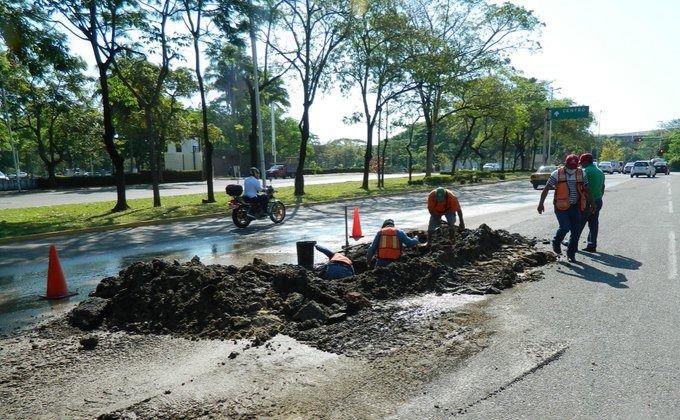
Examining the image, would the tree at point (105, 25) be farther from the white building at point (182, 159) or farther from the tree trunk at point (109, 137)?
the white building at point (182, 159)

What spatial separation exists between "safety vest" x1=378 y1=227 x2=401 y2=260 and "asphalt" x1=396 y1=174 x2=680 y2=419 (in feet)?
5.31

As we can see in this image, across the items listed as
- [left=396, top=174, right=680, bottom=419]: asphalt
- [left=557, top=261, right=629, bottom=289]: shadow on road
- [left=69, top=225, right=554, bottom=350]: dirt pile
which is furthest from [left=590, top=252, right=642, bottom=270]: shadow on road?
[left=69, top=225, right=554, bottom=350]: dirt pile

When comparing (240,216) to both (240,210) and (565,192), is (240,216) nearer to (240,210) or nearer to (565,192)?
(240,210)

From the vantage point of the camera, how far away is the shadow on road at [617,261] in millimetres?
7650

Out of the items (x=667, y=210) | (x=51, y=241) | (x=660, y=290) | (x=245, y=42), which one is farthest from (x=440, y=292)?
(x=245, y=42)

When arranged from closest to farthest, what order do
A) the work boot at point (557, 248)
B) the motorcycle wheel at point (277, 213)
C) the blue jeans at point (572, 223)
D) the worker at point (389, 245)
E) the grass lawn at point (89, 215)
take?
the worker at point (389, 245) < the blue jeans at point (572, 223) < the work boot at point (557, 248) < the grass lawn at point (89, 215) < the motorcycle wheel at point (277, 213)

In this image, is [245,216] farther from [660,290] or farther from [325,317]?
[660,290]

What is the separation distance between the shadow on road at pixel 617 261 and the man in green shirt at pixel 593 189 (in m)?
0.31

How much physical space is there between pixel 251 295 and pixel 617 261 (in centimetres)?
636

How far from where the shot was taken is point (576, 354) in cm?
418

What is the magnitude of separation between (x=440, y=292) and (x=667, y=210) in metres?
13.5

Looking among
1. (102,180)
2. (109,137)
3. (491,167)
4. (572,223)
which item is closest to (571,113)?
(491,167)

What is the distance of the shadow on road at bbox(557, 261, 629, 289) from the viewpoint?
21.8ft

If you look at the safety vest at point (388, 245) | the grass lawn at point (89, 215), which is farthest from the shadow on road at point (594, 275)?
the grass lawn at point (89, 215)
